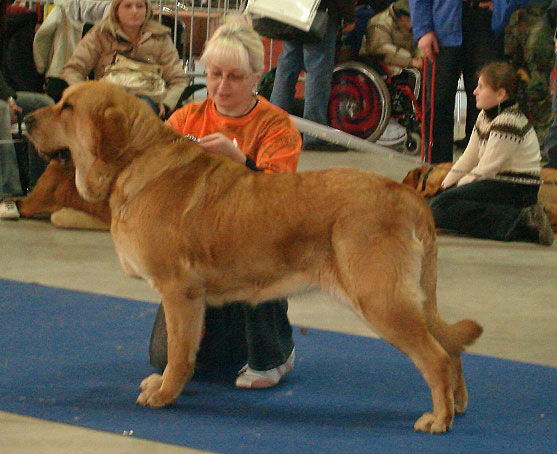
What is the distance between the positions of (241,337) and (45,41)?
14.6ft

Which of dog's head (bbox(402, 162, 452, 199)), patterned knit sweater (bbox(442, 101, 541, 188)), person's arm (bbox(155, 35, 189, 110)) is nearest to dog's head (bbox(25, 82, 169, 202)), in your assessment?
patterned knit sweater (bbox(442, 101, 541, 188))

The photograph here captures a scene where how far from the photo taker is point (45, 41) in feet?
23.4

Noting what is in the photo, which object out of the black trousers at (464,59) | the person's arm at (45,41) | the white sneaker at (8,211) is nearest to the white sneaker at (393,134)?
the black trousers at (464,59)

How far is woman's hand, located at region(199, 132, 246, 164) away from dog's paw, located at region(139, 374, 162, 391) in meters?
0.83

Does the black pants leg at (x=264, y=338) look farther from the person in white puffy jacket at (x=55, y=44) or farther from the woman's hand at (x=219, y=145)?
the person in white puffy jacket at (x=55, y=44)

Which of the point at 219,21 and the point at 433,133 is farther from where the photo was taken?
the point at 219,21

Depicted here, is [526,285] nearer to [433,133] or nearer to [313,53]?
[433,133]

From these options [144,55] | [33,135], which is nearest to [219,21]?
[144,55]

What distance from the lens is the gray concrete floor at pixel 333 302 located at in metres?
2.71

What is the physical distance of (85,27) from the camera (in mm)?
7359

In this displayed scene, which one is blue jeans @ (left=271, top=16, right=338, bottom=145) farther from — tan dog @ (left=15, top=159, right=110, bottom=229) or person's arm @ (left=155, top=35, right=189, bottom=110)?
tan dog @ (left=15, top=159, right=110, bottom=229)

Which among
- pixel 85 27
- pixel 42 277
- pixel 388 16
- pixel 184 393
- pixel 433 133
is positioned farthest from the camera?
pixel 388 16

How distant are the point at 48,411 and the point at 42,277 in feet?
6.44

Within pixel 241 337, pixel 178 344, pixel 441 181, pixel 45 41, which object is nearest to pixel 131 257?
pixel 178 344
